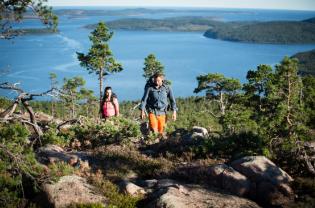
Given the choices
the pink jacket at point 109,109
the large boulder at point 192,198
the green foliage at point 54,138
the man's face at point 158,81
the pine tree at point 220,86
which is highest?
the man's face at point 158,81

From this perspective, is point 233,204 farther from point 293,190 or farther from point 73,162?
point 73,162

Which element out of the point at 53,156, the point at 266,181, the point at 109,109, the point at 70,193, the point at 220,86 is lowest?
the point at 220,86

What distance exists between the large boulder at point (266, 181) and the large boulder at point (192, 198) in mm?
415

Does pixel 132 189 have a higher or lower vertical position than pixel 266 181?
lower

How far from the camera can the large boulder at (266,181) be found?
21.2ft

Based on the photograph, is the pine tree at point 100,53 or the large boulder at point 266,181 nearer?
the large boulder at point 266,181

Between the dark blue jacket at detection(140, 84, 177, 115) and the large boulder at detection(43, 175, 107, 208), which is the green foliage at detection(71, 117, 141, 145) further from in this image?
the large boulder at detection(43, 175, 107, 208)

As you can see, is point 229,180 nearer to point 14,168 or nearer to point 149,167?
point 149,167

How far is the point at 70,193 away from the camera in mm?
6387

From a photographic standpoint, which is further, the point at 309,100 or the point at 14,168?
the point at 309,100

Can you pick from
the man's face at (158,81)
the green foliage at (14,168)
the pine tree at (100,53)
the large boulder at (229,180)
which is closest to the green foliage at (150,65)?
the pine tree at (100,53)

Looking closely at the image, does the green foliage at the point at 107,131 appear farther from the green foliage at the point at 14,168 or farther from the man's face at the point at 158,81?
the green foliage at the point at 14,168

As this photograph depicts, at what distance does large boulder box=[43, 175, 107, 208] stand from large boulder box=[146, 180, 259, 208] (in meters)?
1.11

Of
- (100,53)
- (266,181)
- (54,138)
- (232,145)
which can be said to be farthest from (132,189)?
(100,53)
